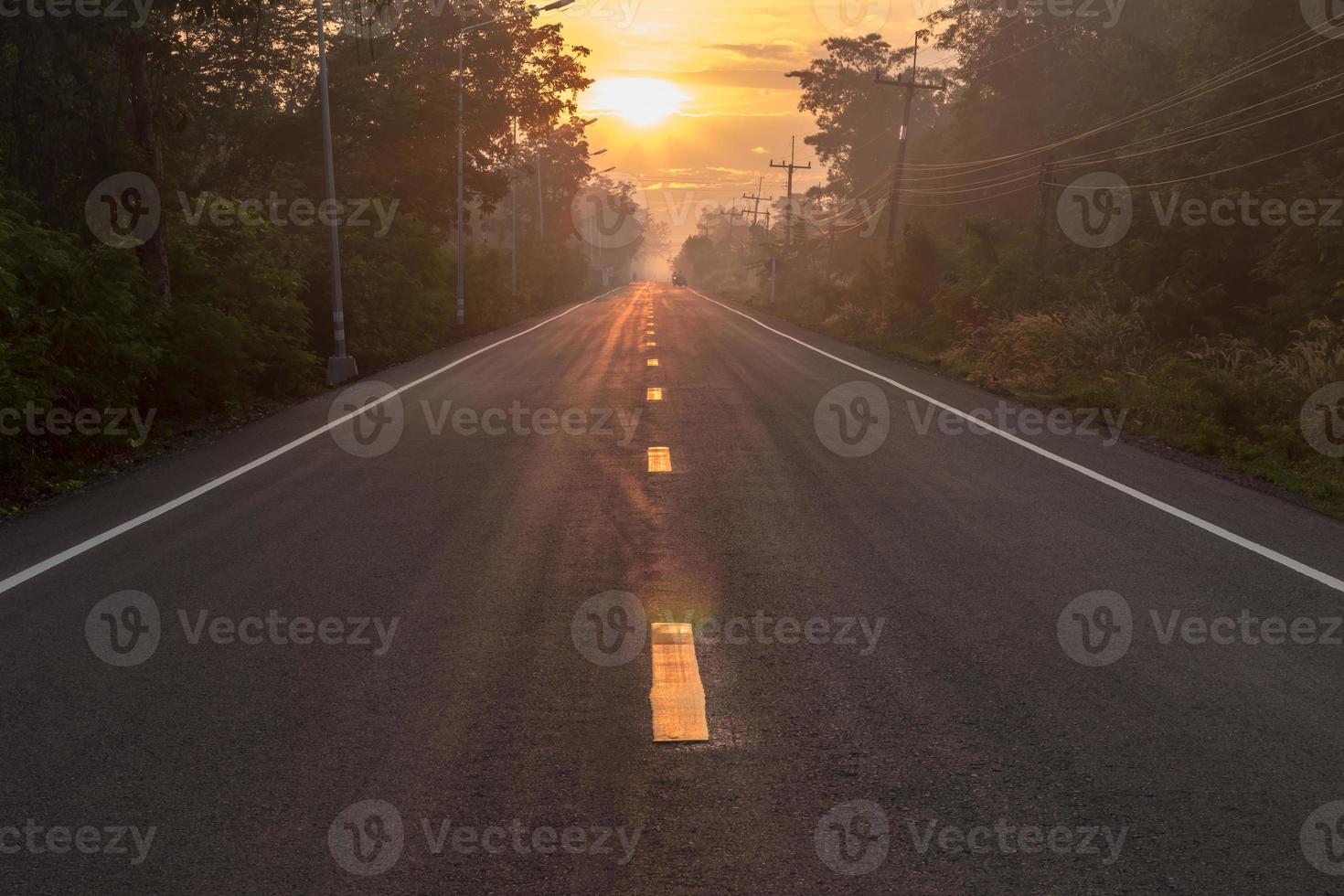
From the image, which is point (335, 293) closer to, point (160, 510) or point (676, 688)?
point (160, 510)

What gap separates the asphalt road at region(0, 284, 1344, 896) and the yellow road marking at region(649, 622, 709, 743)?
0.28ft

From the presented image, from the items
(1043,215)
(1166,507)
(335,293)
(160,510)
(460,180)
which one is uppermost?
(460,180)

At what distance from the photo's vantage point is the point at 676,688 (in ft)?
17.1

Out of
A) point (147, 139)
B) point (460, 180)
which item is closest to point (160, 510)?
point (147, 139)

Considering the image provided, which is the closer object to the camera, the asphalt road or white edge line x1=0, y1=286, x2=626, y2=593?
the asphalt road

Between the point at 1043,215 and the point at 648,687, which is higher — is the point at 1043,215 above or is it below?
above

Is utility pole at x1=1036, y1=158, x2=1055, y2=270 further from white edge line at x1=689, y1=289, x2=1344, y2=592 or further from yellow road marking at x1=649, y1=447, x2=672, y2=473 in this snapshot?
yellow road marking at x1=649, y1=447, x2=672, y2=473

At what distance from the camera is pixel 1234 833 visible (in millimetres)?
3902

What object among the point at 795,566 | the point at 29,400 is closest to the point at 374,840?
the point at 795,566

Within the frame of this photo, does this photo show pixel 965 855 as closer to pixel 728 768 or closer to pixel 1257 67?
pixel 728 768

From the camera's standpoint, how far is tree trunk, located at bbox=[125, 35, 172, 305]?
54.4ft

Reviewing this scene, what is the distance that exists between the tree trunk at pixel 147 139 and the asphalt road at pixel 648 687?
7166 millimetres

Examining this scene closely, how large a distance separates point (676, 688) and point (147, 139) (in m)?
15.4

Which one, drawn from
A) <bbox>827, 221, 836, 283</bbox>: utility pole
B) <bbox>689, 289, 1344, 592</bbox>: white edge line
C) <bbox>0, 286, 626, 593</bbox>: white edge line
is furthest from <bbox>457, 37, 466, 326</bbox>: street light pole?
<bbox>827, 221, 836, 283</bbox>: utility pole
